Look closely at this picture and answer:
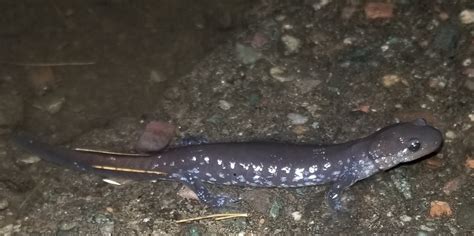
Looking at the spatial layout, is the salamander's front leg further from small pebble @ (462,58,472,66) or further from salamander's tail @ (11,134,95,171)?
salamander's tail @ (11,134,95,171)

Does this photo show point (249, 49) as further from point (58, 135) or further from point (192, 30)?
point (58, 135)

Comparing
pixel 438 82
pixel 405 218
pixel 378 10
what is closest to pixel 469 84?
pixel 438 82

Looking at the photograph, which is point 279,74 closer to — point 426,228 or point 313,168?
point 313,168

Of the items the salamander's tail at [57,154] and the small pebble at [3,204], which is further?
the salamander's tail at [57,154]

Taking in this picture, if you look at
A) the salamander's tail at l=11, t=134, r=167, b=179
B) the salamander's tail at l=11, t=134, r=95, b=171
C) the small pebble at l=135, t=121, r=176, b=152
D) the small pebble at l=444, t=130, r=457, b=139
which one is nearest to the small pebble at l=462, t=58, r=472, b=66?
the small pebble at l=444, t=130, r=457, b=139

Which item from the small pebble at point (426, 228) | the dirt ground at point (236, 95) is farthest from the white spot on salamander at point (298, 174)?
the small pebble at point (426, 228)

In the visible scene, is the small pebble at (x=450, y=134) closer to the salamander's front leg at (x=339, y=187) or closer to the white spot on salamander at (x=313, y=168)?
the salamander's front leg at (x=339, y=187)

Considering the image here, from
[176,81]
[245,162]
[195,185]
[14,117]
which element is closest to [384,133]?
[245,162]

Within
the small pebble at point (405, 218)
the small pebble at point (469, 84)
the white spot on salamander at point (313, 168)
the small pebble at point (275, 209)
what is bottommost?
the small pebble at point (275, 209)
